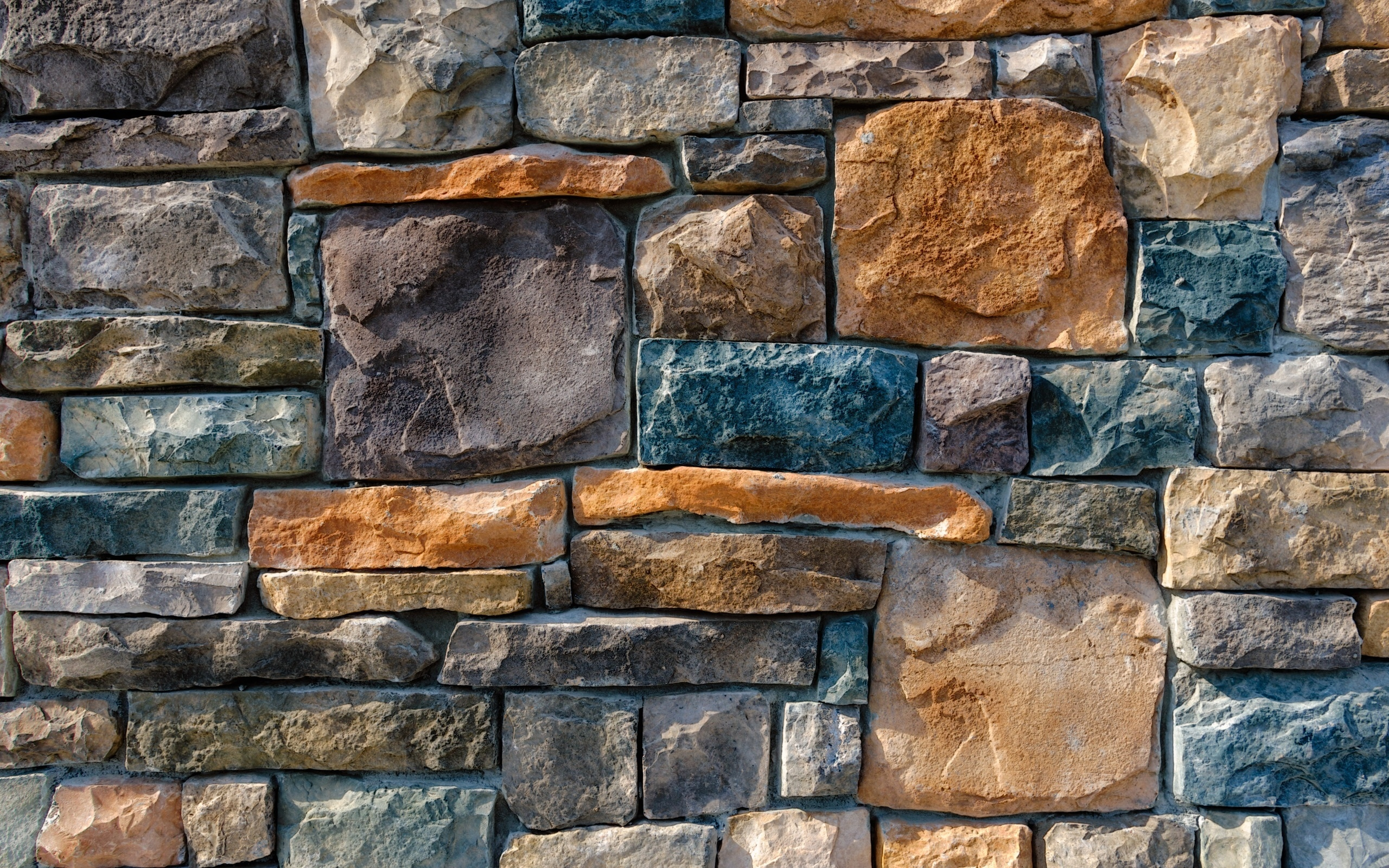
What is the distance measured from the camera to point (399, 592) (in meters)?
1.54

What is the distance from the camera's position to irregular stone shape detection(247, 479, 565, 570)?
153 cm

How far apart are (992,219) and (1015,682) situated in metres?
0.82

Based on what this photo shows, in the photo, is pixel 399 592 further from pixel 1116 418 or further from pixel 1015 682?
pixel 1116 418

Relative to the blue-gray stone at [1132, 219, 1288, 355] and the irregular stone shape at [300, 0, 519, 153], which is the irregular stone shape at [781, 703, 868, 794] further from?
the irregular stone shape at [300, 0, 519, 153]

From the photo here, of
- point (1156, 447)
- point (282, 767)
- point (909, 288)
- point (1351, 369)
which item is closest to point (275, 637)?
point (282, 767)

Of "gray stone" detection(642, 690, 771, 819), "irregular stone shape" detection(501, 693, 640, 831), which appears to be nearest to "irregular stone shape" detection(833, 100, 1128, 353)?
"gray stone" detection(642, 690, 771, 819)

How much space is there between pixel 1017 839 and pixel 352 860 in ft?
3.92

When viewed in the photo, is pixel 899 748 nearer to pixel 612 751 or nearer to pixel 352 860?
pixel 612 751

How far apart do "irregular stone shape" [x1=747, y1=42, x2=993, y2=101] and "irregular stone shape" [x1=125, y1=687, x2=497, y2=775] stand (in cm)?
121

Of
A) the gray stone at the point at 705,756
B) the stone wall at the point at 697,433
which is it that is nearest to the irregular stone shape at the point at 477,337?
the stone wall at the point at 697,433

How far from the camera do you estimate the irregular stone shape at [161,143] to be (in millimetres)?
1538

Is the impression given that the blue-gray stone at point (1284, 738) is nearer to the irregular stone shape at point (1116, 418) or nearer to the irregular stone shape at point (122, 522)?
the irregular stone shape at point (1116, 418)

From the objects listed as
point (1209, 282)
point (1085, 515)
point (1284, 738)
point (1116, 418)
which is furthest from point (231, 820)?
point (1209, 282)

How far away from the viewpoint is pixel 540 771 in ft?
5.04
